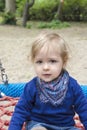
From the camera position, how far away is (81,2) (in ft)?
46.4

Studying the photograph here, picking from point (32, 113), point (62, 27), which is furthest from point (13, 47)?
point (32, 113)

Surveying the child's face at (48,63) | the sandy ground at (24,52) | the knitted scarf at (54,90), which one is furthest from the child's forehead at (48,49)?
the sandy ground at (24,52)

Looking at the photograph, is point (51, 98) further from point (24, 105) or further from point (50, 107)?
point (24, 105)

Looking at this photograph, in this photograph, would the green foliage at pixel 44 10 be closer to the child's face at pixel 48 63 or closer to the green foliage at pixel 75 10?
the green foliage at pixel 75 10

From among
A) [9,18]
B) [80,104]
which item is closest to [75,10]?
[9,18]

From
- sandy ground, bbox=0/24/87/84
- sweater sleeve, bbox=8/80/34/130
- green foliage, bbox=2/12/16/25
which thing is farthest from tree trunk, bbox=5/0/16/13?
sweater sleeve, bbox=8/80/34/130

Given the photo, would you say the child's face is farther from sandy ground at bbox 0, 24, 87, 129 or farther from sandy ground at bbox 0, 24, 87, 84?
sandy ground at bbox 0, 24, 87, 84

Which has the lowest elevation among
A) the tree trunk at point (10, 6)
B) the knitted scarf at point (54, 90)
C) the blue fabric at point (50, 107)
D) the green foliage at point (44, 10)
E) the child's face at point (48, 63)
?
the green foliage at point (44, 10)

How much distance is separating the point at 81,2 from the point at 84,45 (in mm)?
6299

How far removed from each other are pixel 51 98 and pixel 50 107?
0.05 metres

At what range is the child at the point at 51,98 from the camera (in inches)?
85.1

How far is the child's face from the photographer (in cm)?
213

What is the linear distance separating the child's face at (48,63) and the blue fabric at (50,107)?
13 cm

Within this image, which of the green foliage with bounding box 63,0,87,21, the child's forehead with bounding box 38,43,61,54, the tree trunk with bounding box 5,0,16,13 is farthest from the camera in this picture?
the green foliage with bounding box 63,0,87,21
